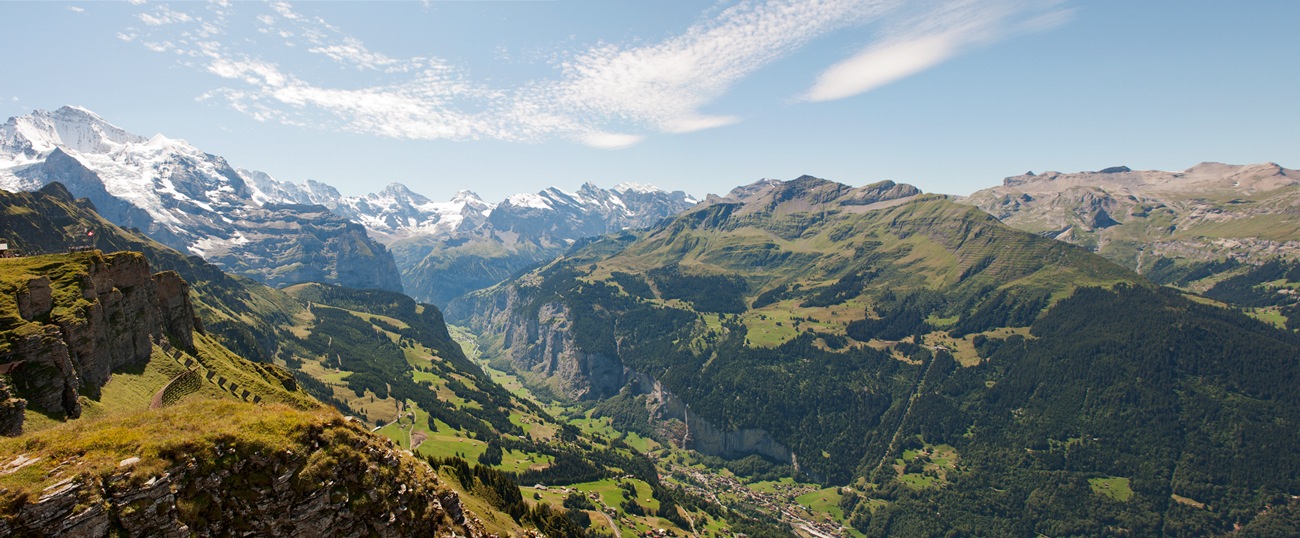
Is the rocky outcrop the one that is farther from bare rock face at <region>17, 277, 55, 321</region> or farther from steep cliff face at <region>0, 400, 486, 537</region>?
steep cliff face at <region>0, 400, 486, 537</region>

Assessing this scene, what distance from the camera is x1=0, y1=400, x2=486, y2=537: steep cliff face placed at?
25.6m

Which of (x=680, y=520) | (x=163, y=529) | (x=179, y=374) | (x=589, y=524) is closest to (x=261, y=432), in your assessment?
(x=163, y=529)

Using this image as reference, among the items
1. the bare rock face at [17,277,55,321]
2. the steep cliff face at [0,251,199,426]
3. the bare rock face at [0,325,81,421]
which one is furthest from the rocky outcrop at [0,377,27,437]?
the bare rock face at [17,277,55,321]

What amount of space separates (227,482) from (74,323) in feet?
127

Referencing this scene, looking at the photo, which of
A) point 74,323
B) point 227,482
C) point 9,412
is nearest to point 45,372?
point 9,412

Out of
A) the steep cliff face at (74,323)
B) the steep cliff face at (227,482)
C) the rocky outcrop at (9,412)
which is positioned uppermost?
the steep cliff face at (74,323)

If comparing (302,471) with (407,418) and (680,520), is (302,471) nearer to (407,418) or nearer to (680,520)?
(680,520)

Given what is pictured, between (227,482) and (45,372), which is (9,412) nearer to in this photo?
(45,372)

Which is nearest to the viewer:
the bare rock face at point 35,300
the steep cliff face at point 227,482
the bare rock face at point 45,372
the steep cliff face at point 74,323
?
the steep cliff face at point 227,482

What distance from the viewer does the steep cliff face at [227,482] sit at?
84.1 feet

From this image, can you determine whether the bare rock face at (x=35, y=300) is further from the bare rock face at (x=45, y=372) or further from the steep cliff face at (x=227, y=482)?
the steep cliff face at (x=227, y=482)

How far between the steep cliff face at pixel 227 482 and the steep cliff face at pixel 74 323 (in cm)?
2214

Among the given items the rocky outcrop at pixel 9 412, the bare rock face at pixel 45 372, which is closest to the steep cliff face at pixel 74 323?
the bare rock face at pixel 45 372

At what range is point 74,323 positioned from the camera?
5269cm
